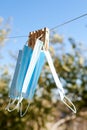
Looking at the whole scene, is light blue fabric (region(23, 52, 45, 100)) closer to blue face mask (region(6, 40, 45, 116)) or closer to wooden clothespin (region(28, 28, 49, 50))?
blue face mask (region(6, 40, 45, 116))

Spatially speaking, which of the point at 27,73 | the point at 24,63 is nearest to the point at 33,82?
the point at 27,73

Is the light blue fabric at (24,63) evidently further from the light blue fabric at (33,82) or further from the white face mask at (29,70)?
the light blue fabric at (33,82)

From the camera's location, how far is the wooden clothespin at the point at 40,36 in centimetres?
362

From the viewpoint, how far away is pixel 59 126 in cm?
2053

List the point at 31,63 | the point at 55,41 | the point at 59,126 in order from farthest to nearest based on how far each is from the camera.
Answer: the point at 59,126, the point at 55,41, the point at 31,63

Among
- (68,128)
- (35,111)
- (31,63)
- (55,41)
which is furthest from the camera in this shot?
(68,128)

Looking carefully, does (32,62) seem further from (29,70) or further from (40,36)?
(40,36)

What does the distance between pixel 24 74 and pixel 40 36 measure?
0.45 m

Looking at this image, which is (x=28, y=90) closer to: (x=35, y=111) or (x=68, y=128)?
(x=35, y=111)

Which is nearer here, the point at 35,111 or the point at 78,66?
the point at 35,111

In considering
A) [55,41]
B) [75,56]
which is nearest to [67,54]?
[75,56]

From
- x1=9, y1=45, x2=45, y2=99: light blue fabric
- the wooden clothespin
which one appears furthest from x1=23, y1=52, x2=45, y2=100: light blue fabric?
the wooden clothespin

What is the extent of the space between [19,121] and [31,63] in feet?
48.1

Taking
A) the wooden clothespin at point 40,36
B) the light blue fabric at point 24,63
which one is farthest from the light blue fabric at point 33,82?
the wooden clothespin at point 40,36
